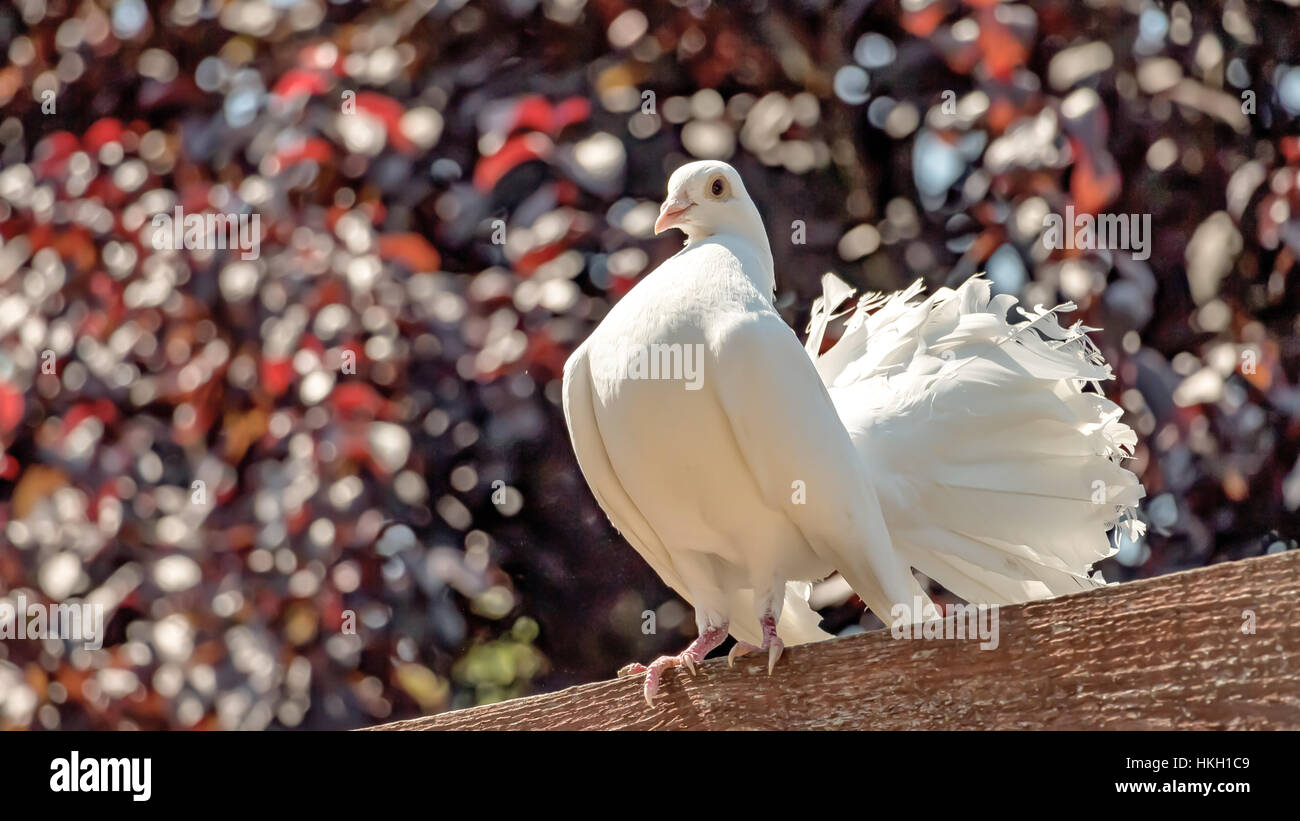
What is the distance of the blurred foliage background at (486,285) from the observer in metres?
2.46

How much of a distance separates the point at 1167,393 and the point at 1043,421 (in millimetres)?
202

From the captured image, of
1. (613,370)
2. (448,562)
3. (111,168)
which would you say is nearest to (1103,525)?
(613,370)

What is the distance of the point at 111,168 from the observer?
2.96m

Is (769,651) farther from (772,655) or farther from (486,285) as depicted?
(486,285)

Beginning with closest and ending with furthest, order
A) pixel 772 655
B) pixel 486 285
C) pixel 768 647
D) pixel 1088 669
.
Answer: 1. pixel 1088 669
2. pixel 772 655
3. pixel 768 647
4. pixel 486 285

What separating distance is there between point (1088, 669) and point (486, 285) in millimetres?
1452

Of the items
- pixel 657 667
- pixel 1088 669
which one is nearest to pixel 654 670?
pixel 657 667

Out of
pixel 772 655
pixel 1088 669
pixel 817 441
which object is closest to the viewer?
pixel 1088 669

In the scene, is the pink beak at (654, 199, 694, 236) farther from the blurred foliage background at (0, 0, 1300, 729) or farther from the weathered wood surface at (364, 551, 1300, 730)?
the weathered wood surface at (364, 551, 1300, 730)

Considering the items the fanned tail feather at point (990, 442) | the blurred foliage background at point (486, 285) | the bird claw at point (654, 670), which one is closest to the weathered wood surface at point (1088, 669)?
the bird claw at point (654, 670)

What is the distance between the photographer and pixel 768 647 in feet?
6.31

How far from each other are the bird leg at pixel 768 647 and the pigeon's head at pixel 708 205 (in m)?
0.60

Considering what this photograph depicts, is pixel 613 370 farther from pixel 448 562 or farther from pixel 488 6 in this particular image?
pixel 488 6

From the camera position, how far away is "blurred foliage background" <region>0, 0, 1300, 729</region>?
2461 mm
